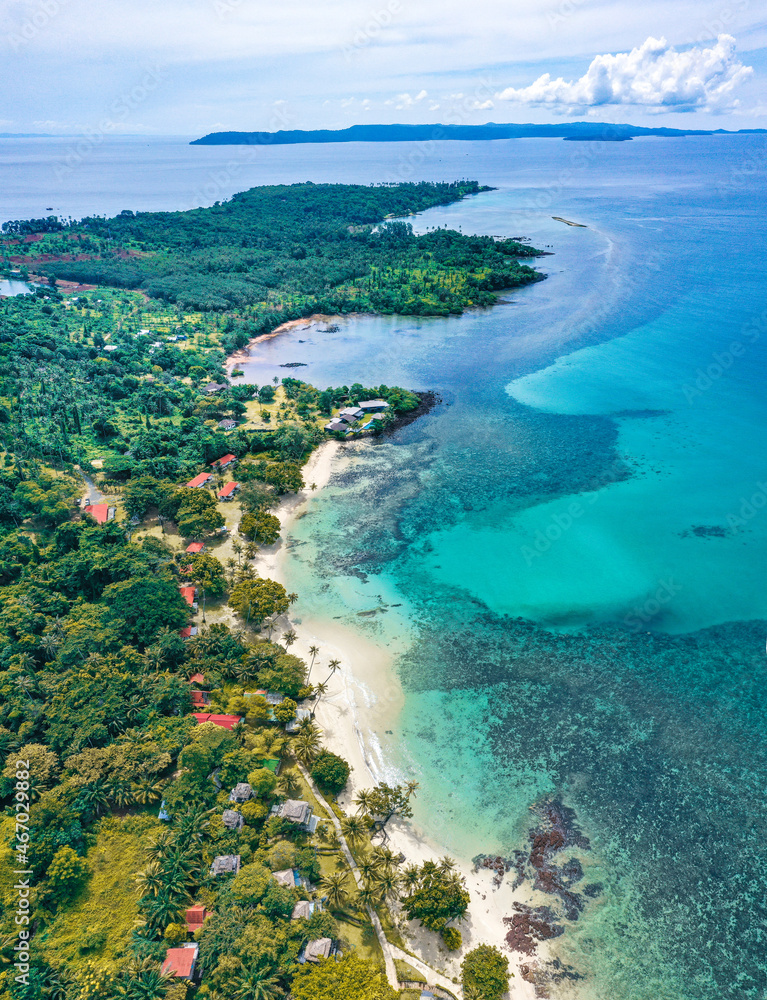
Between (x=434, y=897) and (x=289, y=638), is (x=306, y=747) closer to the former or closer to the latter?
(x=289, y=638)

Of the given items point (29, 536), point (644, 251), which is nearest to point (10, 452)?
point (29, 536)

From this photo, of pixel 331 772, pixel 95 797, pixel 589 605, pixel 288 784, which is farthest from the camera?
pixel 589 605

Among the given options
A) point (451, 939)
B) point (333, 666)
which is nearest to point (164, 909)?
point (451, 939)

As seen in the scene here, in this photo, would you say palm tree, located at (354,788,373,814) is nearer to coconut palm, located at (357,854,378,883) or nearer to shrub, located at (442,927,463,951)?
coconut palm, located at (357,854,378,883)

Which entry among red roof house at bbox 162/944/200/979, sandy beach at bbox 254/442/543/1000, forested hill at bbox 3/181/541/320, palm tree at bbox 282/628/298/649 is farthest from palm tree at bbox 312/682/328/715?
forested hill at bbox 3/181/541/320

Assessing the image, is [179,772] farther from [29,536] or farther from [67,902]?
[29,536]

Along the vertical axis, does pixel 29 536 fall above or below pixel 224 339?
below

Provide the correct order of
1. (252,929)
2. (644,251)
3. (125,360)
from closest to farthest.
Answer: (252,929)
(125,360)
(644,251)
